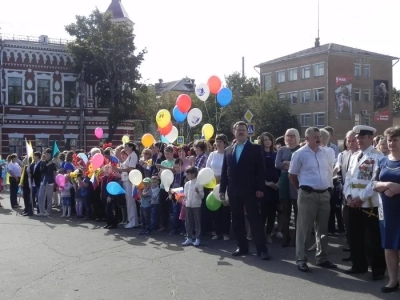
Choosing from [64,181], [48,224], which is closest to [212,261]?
[48,224]

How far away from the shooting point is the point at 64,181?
15.0 meters

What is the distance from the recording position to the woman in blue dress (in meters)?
6.25

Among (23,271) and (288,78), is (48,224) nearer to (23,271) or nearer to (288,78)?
(23,271)

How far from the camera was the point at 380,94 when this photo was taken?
196ft

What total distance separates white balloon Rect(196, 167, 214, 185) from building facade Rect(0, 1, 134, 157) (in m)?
31.5

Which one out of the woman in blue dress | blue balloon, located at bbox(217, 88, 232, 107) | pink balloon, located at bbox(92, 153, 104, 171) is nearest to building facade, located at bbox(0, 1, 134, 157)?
pink balloon, located at bbox(92, 153, 104, 171)

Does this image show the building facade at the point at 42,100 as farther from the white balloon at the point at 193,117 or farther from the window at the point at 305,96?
the white balloon at the point at 193,117

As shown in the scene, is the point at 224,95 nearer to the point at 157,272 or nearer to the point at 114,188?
the point at 114,188

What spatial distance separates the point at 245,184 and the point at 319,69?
2026 inches

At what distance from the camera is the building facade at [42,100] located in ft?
128

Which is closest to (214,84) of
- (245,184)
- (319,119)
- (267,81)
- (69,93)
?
(245,184)

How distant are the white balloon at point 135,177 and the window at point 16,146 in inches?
1174

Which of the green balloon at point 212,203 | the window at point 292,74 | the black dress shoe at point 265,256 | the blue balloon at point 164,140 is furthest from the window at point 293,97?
the black dress shoe at point 265,256

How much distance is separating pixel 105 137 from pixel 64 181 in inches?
1092
